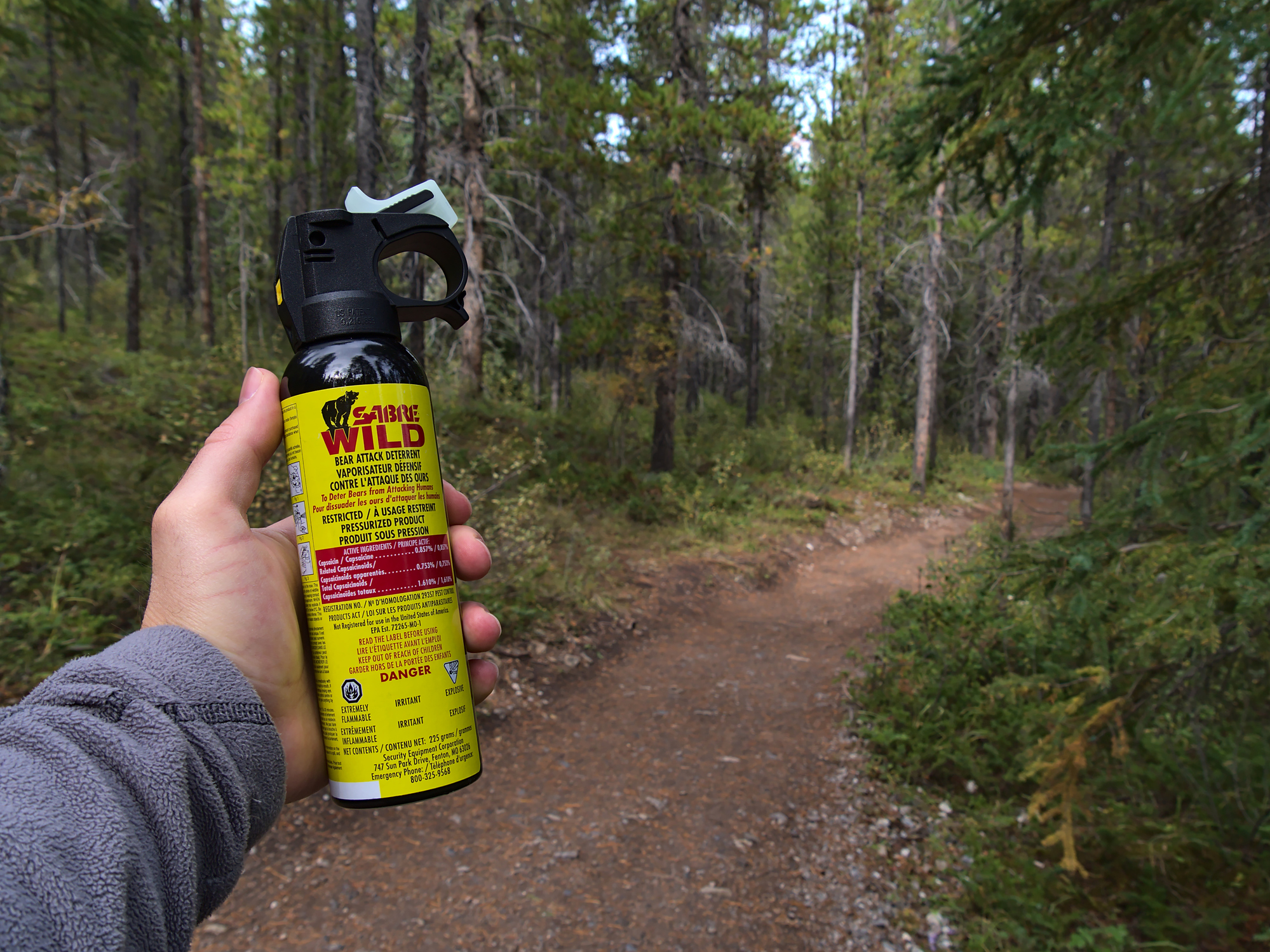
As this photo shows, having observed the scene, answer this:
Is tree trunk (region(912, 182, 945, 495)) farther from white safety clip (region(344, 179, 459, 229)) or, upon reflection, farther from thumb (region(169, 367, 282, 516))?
thumb (region(169, 367, 282, 516))

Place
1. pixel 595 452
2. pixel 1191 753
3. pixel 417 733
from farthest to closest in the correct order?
pixel 595 452, pixel 1191 753, pixel 417 733

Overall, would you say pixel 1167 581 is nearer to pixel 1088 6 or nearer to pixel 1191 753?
pixel 1191 753

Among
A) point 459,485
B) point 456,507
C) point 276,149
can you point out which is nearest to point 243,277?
point 276,149

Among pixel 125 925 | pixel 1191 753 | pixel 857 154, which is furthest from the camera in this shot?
pixel 857 154

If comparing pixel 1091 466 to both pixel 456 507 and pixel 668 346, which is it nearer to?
pixel 668 346

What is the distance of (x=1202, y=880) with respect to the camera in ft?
11.2

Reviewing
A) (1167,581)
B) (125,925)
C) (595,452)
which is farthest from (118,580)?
(595,452)

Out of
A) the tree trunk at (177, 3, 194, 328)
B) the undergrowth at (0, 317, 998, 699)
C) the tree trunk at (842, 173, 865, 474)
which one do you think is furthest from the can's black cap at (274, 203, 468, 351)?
the tree trunk at (177, 3, 194, 328)

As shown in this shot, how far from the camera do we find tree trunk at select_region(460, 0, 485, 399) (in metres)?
10.7

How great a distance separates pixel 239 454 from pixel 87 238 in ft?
83.0

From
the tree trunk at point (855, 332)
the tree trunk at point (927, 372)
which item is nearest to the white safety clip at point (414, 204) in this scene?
the tree trunk at point (855, 332)

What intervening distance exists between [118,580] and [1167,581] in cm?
636

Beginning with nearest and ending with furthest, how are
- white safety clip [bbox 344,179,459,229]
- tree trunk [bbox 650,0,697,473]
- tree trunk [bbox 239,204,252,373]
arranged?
white safety clip [bbox 344,179,459,229]
tree trunk [bbox 650,0,697,473]
tree trunk [bbox 239,204,252,373]

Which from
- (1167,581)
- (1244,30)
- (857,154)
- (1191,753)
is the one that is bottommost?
(1191,753)
